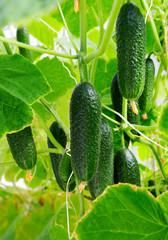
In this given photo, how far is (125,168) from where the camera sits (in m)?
0.75

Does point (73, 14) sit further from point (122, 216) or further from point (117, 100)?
point (122, 216)

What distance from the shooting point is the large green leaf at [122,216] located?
0.64 meters

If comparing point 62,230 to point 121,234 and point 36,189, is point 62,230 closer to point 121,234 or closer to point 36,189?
point 121,234

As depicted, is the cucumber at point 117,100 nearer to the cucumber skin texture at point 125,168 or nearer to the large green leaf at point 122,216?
the cucumber skin texture at point 125,168

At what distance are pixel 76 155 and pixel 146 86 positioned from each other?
1.34 ft

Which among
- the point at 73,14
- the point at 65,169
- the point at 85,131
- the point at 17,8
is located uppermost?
the point at 73,14

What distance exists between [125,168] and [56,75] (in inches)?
17.9

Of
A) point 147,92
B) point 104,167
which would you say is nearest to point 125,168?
point 104,167

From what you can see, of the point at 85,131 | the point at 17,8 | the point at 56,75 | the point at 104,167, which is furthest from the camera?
the point at 56,75

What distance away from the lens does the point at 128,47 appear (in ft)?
1.90

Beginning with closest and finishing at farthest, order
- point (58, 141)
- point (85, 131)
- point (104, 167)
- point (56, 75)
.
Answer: point (85, 131), point (104, 167), point (58, 141), point (56, 75)

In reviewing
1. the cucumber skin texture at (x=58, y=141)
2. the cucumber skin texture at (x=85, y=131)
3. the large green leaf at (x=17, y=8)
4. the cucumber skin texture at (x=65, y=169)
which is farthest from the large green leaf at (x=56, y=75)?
the large green leaf at (x=17, y=8)

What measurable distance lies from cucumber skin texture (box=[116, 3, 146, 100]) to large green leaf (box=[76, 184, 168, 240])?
0.23 meters

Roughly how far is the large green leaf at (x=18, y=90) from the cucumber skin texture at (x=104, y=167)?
170mm
